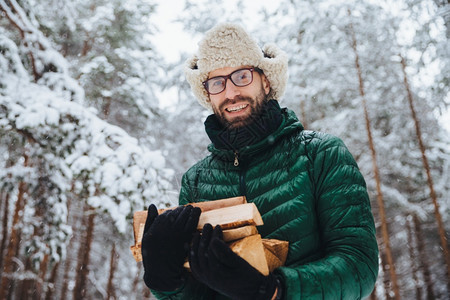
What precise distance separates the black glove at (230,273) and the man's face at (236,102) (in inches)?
33.4

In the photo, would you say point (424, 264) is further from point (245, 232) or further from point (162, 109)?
point (245, 232)

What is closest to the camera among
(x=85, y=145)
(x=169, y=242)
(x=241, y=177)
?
(x=169, y=242)

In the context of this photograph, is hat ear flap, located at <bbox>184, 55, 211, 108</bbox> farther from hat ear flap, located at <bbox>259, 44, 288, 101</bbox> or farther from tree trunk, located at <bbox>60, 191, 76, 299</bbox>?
tree trunk, located at <bbox>60, 191, 76, 299</bbox>

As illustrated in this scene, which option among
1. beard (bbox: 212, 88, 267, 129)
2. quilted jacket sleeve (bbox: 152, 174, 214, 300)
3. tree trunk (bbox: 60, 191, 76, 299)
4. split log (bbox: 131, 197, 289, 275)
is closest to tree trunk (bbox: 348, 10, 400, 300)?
beard (bbox: 212, 88, 267, 129)

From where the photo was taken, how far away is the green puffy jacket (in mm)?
1257

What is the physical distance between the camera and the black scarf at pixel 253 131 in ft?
5.87

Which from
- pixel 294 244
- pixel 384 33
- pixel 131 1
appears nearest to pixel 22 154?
pixel 131 1

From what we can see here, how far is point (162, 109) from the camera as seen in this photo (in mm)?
13031

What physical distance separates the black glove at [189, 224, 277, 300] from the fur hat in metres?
1.15

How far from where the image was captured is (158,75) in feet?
41.3

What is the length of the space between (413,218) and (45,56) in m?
13.1

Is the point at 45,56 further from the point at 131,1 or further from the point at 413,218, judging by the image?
the point at 413,218

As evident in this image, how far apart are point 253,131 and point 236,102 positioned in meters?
0.21

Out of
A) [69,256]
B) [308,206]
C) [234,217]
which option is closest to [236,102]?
[308,206]
